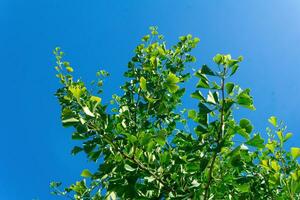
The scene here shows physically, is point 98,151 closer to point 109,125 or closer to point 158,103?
point 109,125

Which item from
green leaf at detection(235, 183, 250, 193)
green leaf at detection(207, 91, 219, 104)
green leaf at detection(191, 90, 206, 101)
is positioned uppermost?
green leaf at detection(191, 90, 206, 101)

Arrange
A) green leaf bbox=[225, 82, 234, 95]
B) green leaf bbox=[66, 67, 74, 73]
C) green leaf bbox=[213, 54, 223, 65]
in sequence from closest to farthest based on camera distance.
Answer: green leaf bbox=[225, 82, 234, 95] < green leaf bbox=[213, 54, 223, 65] < green leaf bbox=[66, 67, 74, 73]

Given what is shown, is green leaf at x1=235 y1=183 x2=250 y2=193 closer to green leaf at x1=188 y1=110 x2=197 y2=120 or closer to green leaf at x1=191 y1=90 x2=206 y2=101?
green leaf at x1=188 y1=110 x2=197 y2=120

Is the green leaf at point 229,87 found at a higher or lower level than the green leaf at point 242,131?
higher

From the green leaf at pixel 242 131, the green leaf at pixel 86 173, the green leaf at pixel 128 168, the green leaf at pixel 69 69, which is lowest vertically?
the green leaf at pixel 128 168

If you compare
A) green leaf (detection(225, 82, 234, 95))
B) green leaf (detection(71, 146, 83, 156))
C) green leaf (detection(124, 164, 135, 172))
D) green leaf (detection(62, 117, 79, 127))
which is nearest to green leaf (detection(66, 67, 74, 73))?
green leaf (detection(71, 146, 83, 156))

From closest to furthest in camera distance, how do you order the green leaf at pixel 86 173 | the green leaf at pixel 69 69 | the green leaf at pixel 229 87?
the green leaf at pixel 229 87 → the green leaf at pixel 86 173 → the green leaf at pixel 69 69

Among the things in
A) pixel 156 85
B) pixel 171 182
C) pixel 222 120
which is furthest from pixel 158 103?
pixel 222 120

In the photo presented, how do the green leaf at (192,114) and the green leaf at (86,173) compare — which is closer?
the green leaf at (192,114)

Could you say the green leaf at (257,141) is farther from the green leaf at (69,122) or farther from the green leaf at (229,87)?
the green leaf at (69,122)

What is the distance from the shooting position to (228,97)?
2.49 metres

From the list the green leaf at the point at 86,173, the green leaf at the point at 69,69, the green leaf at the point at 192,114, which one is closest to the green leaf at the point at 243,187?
the green leaf at the point at 192,114

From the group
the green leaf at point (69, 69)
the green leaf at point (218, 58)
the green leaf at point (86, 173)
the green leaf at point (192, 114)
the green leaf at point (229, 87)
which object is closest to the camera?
the green leaf at point (229, 87)

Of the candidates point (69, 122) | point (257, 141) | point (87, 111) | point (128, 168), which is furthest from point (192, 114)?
point (69, 122)
